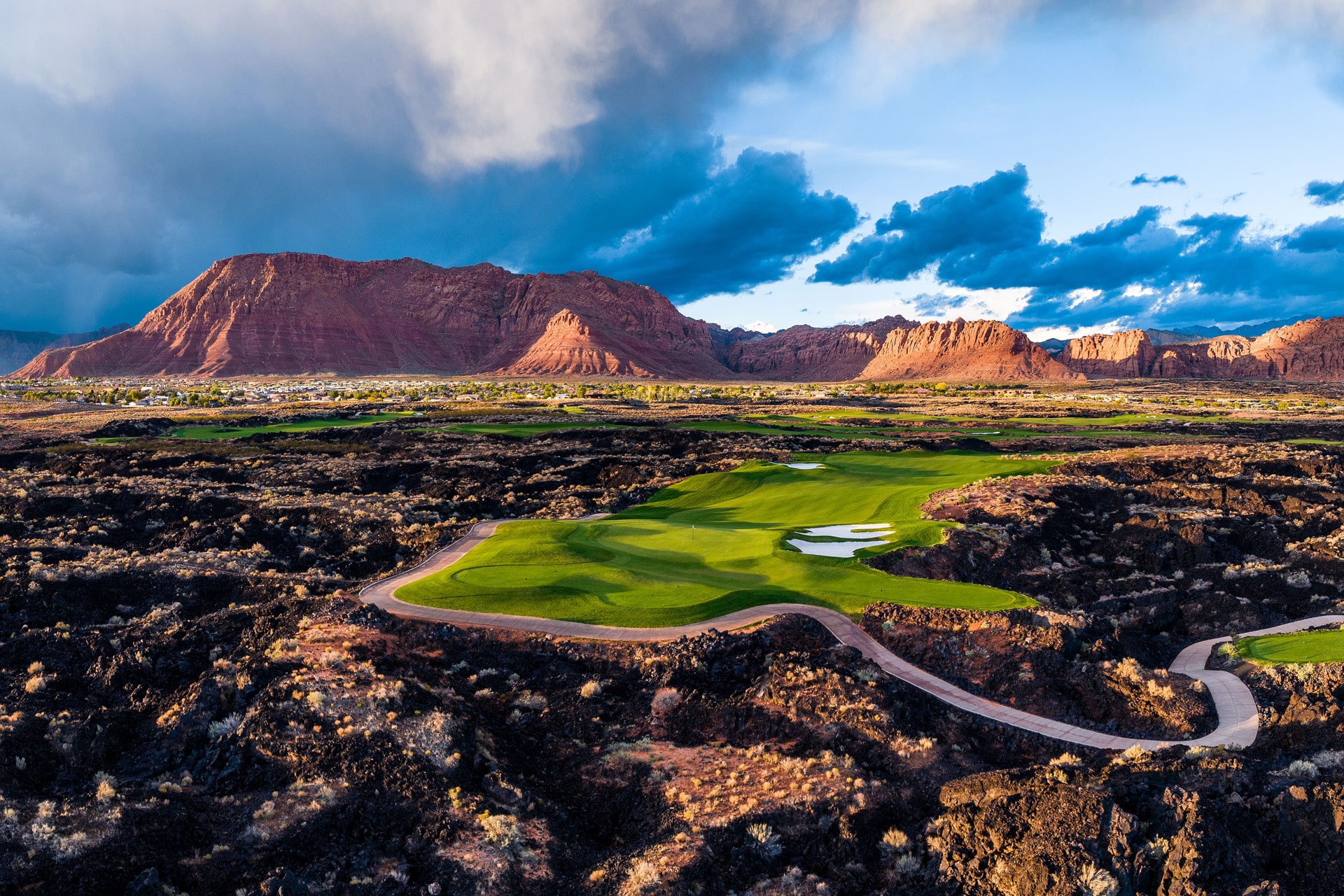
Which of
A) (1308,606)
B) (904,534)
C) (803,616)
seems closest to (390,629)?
(803,616)

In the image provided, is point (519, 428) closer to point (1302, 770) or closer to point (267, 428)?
A: point (267, 428)

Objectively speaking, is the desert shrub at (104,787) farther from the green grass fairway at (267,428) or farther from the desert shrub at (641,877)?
the green grass fairway at (267,428)

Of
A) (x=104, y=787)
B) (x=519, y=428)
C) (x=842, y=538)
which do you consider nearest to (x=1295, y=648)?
(x=842, y=538)

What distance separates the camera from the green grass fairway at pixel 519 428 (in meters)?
66.4

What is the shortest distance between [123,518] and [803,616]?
33.2 meters

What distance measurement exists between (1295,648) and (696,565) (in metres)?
15.9

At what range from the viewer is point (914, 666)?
53.2 feet

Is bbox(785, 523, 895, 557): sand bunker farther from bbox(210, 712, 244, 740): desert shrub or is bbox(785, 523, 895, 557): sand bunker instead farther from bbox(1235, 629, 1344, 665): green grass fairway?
bbox(210, 712, 244, 740): desert shrub

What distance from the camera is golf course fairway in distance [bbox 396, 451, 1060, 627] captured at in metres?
18.6

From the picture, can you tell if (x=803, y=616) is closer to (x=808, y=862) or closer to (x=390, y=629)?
(x=808, y=862)

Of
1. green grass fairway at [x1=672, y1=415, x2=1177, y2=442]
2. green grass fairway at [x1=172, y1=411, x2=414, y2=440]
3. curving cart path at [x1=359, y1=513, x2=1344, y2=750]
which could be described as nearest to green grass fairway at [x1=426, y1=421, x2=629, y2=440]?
green grass fairway at [x1=672, y1=415, x2=1177, y2=442]

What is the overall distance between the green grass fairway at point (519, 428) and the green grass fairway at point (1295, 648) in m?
54.0

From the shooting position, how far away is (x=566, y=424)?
75.0 meters

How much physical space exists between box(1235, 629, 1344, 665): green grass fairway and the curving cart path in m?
0.91
